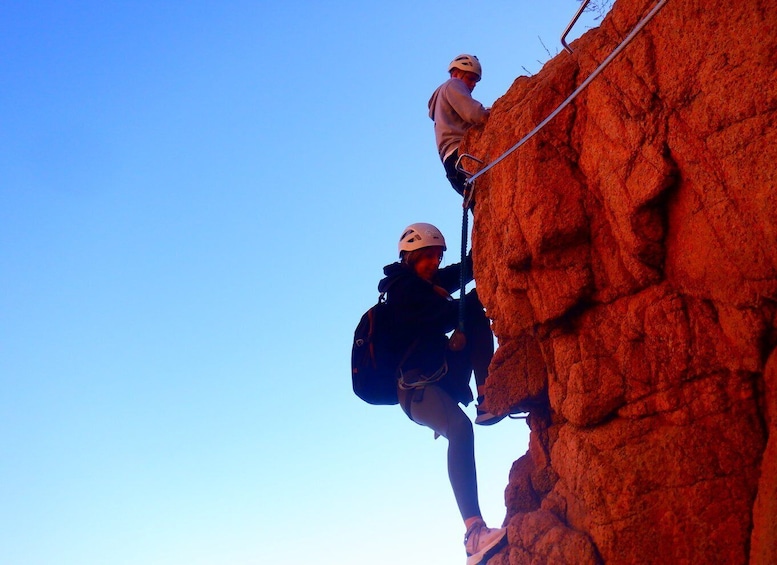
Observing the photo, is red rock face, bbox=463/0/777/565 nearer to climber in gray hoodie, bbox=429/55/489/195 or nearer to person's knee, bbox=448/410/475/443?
person's knee, bbox=448/410/475/443

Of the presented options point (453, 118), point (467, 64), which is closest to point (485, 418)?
point (453, 118)

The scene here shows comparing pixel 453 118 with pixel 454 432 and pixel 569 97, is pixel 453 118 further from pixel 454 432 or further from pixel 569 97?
pixel 454 432

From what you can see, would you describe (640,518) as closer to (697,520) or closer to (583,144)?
(697,520)

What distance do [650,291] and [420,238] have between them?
357 centimetres

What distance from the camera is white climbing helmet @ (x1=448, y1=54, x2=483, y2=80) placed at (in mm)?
9648

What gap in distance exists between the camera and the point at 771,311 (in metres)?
5.29

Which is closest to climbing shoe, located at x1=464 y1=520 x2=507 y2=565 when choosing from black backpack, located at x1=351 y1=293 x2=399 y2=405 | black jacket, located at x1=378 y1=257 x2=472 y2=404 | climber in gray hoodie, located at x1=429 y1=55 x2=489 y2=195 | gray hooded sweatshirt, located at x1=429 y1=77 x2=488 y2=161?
black jacket, located at x1=378 y1=257 x2=472 y2=404

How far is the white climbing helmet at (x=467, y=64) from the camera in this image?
9.65 metres

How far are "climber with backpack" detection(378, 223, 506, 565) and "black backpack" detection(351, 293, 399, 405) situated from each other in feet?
0.25

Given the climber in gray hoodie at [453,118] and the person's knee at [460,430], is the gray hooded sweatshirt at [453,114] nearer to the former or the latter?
the climber in gray hoodie at [453,118]

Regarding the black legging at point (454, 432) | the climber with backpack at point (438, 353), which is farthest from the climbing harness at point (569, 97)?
the black legging at point (454, 432)

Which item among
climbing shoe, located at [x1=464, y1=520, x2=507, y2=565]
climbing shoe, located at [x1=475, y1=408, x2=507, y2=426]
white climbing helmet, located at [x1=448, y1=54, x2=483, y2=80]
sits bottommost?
climbing shoe, located at [x1=464, y1=520, x2=507, y2=565]

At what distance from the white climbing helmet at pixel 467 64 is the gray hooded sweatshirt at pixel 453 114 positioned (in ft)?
1.01

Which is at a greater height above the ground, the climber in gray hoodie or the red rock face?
the climber in gray hoodie
